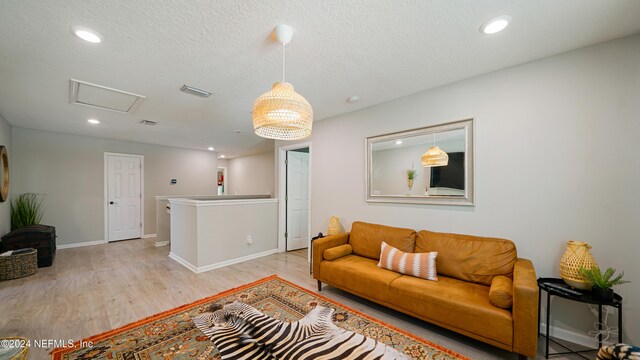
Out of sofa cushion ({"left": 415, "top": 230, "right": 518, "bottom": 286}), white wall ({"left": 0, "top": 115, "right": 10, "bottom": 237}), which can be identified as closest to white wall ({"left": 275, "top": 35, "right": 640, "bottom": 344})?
sofa cushion ({"left": 415, "top": 230, "right": 518, "bottom": 286})

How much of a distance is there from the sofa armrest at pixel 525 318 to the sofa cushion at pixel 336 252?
1718 millimetres

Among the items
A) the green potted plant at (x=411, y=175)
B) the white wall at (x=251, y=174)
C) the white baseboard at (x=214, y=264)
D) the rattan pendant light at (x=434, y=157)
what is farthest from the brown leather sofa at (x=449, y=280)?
the white wall at (x=251, y=174)

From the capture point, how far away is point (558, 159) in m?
2.09

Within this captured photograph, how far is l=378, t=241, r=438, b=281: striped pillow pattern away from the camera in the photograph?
236cm

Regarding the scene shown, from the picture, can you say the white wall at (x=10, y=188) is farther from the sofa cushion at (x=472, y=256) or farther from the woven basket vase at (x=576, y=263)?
the woven basket vase at (x=576, y=263)

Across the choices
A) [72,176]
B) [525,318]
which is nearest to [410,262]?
[525,318]

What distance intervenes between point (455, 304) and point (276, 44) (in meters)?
2.55

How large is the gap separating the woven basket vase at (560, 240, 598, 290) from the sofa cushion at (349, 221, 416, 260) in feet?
3.99

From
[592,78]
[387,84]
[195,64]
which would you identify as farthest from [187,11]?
[592,78]

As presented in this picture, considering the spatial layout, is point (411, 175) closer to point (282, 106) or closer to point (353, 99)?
point (353, 99)

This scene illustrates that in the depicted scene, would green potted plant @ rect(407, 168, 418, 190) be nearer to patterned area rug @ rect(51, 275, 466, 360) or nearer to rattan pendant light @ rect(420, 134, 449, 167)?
rattan pendant light @ rect(420, 134, 449, 167)

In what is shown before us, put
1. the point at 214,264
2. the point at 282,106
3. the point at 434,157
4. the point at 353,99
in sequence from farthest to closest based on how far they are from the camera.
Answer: the point at 214,264, the point at 353,99, the point at 434,157, the point at 282,106

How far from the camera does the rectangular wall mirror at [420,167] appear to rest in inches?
101

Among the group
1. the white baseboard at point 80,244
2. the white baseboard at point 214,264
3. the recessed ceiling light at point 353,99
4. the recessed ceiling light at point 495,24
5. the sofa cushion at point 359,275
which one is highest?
the recessed ceiling light at point 495,24
